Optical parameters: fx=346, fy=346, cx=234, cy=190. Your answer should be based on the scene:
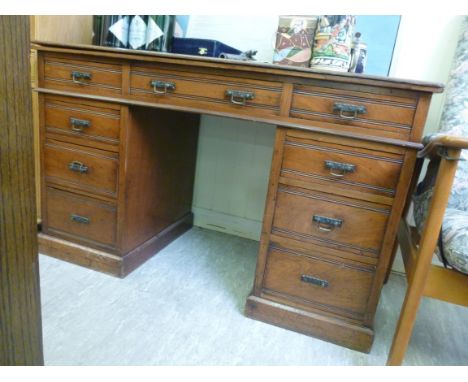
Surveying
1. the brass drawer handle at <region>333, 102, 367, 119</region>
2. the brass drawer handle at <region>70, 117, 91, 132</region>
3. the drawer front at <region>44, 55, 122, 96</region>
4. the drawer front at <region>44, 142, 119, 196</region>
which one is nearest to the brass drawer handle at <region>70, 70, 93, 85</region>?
the drawer front at <region>44, 55, 122, 96</region>

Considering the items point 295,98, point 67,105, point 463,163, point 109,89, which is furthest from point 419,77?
point 67,105

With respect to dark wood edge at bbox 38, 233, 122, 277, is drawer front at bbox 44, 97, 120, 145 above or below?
above

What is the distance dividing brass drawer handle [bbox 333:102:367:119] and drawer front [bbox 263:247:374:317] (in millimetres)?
445

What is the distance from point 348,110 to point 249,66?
0.32m

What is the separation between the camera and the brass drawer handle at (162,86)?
1144 mm

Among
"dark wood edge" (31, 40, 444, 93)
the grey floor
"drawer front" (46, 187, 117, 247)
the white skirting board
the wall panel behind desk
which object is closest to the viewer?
"dark wood edge" (31, 40, 444, 93)

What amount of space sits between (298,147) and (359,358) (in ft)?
2.24

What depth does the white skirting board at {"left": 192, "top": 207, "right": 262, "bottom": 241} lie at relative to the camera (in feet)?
6.00

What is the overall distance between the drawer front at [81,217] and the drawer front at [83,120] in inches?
9.6

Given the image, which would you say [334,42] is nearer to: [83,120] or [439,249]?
[439,249]

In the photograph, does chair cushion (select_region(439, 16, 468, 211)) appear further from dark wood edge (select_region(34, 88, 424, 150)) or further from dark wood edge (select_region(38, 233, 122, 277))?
dark wood edge (select_region(38, 233, 122, 277))

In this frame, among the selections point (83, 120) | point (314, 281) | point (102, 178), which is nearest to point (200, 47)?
point (83, 120)

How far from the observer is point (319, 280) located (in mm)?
1112

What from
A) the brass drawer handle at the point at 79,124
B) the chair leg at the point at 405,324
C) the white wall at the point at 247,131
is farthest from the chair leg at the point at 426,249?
the brass drawer handle at the point at 79,124
